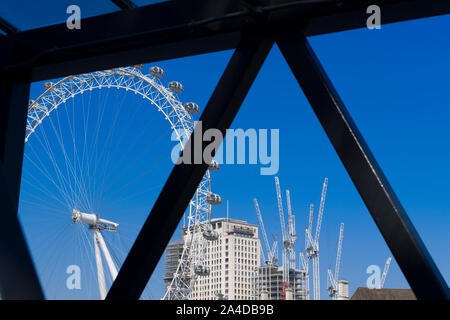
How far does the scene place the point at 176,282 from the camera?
29.2 meters

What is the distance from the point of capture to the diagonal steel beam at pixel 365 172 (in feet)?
6.81

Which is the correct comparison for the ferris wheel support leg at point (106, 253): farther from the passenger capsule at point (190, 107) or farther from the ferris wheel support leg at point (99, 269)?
the passenger capsule at point (190, 107)

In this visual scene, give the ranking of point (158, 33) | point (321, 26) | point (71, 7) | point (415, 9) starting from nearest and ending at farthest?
point (415, 9) → point (321, 26) → point (158, 33) → point (71, 7)

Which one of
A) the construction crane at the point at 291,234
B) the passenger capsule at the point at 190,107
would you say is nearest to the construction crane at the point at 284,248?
the construction crane at the point at 291,234

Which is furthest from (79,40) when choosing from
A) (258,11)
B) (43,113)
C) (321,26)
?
(43,113)

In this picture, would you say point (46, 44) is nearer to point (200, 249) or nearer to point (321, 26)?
point (321, 26)

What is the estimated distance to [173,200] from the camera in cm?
253

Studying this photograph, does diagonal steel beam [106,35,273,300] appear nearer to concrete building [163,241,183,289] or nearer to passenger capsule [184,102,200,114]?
passenger capsule [184,102,200,114]

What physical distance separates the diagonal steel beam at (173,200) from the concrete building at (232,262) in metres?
102

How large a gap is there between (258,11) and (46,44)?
1.44m

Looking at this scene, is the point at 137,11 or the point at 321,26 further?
the point at 137,11

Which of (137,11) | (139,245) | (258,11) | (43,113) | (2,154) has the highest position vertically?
(43,113)

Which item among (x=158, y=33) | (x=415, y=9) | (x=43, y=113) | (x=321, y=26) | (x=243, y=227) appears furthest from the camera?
(x=243, y=227)

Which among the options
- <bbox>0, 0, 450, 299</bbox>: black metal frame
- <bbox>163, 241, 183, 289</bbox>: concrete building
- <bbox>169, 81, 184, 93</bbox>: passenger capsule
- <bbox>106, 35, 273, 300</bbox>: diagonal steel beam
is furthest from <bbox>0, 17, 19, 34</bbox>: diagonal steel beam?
<bbox>163, 241, 183, 289</bbox>: concrete building
